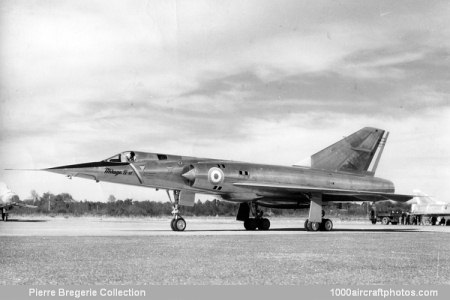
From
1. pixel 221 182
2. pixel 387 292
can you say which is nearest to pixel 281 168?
pixel 221 182

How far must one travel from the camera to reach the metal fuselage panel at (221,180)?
802 inches

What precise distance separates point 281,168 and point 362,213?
5013 cm

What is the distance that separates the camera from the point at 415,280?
23.5 feet

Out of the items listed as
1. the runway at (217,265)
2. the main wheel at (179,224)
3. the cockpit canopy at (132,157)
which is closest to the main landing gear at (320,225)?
the main wheel at (179,224)

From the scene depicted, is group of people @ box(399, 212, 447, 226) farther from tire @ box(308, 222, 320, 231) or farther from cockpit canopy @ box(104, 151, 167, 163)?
cockpit canopy @ box(104, 151, 167, 163)

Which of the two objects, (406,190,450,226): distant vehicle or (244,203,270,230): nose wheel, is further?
(406,190,450,226): distant vehicle

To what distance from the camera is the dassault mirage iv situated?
20.9 metres

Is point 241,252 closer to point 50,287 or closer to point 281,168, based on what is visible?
point 50,287

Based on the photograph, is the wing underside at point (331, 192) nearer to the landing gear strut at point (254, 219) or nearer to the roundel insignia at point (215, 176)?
the roundel insignia at point (215, 176)

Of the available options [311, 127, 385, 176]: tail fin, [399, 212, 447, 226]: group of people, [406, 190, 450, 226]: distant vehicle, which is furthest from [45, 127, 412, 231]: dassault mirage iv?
[399, 212, 447, 226]: group of people

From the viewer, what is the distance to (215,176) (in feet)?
73.1

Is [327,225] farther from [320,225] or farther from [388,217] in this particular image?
[388,217]

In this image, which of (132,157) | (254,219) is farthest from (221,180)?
(132,157)

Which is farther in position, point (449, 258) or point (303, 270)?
point (449, 258)
